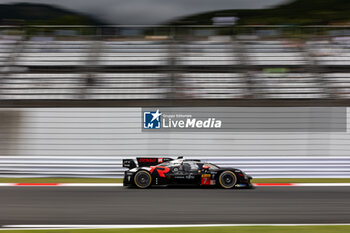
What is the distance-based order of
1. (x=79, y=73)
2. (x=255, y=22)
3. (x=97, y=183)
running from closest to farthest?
(x=97, y=183) → (x=79, y=73) → (x=255, y=22)

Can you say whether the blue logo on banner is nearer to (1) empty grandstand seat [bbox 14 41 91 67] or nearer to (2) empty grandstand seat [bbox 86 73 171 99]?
(2) empty grandstand seat [bbox 86 73 171 99]

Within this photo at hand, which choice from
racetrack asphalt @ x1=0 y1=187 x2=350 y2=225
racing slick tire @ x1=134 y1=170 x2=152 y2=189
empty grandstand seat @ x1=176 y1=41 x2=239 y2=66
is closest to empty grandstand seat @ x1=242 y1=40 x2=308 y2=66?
empty grandstand seat @ x1=176 y1=41 x2=239 y2=66

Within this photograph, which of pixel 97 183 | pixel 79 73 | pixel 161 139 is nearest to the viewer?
pixel 97 183

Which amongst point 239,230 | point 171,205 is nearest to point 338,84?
point 171,205

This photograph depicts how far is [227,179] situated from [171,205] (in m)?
2.60

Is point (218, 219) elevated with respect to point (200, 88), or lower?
lower

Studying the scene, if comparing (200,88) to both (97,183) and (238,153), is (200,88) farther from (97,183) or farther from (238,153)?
(97,183)

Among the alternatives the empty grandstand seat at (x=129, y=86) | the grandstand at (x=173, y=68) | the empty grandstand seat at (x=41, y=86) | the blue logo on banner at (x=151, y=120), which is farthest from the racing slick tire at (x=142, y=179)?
the empty grandstand seat at (x=41, y=86)

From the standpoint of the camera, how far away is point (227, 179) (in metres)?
9.46

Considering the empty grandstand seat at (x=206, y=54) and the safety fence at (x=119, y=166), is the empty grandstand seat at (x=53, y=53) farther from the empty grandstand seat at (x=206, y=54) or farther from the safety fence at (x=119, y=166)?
the safety fence at (x=119, y=166)

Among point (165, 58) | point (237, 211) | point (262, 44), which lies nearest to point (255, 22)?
point (262, 44)

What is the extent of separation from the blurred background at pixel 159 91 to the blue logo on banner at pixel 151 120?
0.25 meters

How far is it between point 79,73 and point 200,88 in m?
4.91

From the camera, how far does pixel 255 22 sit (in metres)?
33.6
